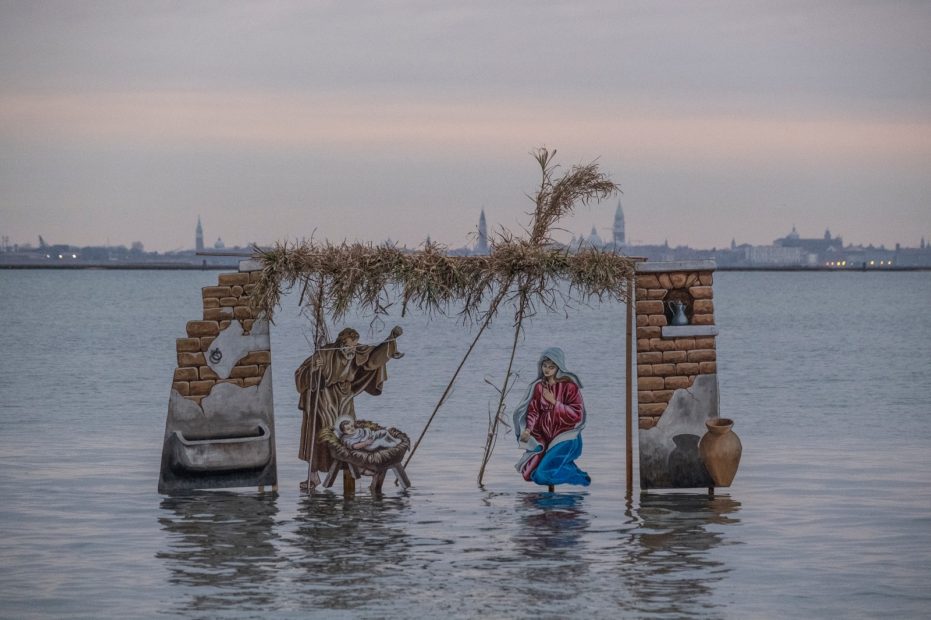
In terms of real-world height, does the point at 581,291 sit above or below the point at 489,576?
above

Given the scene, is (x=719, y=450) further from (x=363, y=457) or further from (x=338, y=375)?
(x=338, y=375)

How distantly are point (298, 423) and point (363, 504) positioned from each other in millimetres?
12738

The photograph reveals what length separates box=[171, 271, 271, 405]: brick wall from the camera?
17234 millimetres

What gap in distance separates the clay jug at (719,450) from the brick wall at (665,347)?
0.54 metres

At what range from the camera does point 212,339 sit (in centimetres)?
1728

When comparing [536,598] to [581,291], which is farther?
[581,291]

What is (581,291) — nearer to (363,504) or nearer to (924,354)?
(363,504)

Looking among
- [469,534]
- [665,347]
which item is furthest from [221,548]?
[665,347]

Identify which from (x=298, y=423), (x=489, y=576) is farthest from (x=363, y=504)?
(x=298, y=423)

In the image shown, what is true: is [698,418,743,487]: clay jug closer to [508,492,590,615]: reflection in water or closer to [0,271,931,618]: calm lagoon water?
[0,271,931,618]: calm lagoon water

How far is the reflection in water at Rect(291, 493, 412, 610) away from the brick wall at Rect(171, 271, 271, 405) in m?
1.59

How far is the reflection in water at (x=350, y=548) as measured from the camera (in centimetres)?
1343

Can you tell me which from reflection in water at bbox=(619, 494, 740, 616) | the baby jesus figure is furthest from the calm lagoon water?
the baby jesus figure

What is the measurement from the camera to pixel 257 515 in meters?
16.9
